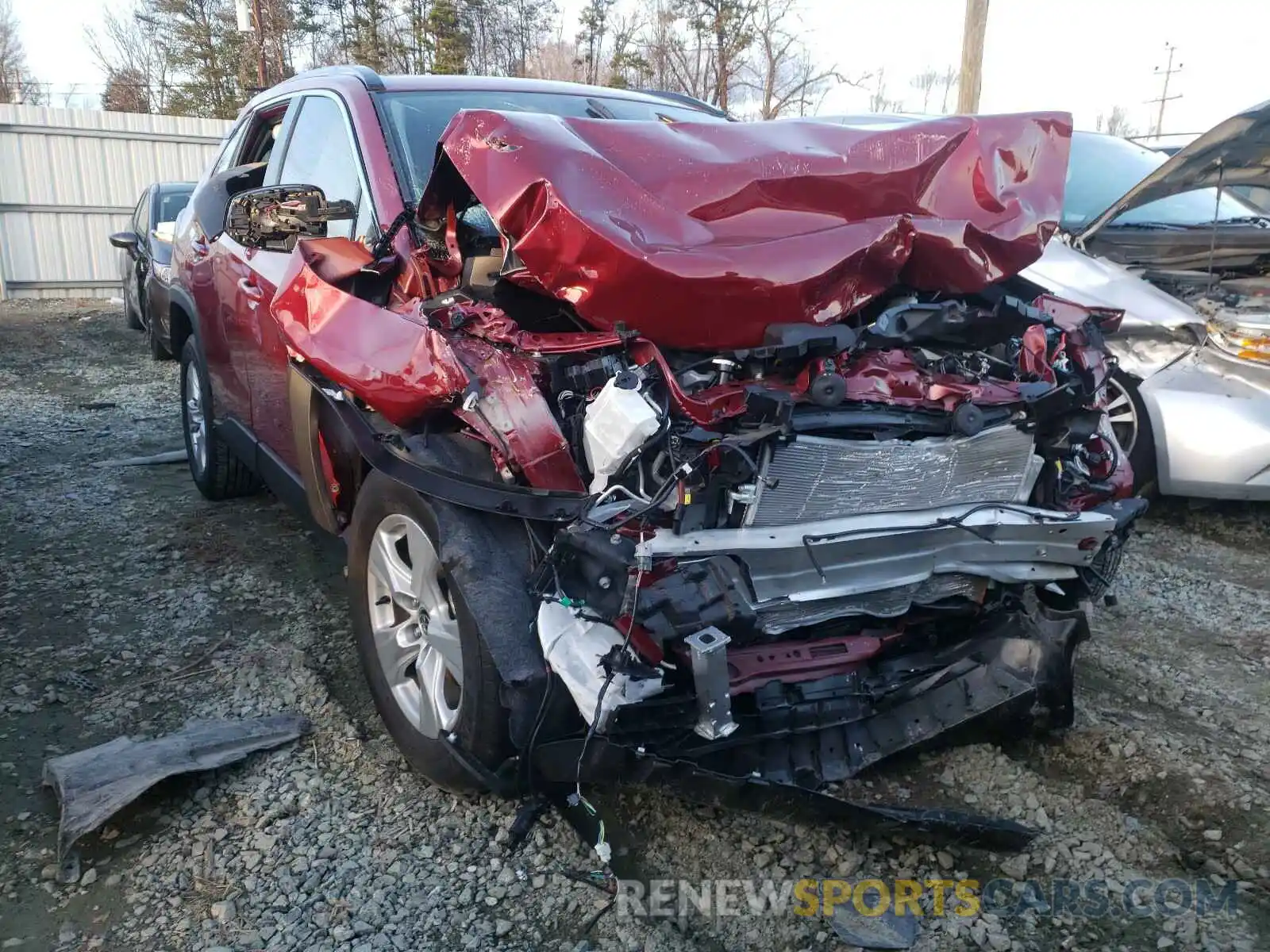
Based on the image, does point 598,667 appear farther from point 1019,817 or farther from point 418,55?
point 418,55

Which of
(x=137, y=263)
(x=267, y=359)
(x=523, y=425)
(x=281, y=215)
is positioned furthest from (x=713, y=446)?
(x=137, y=263)

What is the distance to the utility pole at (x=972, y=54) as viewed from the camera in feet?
37.3

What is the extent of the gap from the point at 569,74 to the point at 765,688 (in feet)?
82.0

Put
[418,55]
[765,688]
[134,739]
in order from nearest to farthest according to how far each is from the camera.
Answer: [765,688]
[134,739]
[418,55]

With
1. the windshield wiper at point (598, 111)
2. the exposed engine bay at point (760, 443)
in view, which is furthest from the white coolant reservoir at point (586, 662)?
the windshield wiper at point (598, 111)

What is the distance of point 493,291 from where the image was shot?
8.54 feet

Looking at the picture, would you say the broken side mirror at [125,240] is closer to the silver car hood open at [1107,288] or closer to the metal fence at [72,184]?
the metal fence at [72,184]

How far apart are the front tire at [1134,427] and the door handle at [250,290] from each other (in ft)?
12.7

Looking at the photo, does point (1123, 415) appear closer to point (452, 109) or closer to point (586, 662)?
point (452, 109)

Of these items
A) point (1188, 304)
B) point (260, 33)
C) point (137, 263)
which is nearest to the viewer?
point (1188, 304)

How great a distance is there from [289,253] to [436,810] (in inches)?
80.1

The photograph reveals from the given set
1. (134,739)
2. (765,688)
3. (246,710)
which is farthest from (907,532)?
(134,739)

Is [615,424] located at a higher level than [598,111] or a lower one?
lower

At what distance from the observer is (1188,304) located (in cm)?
474
